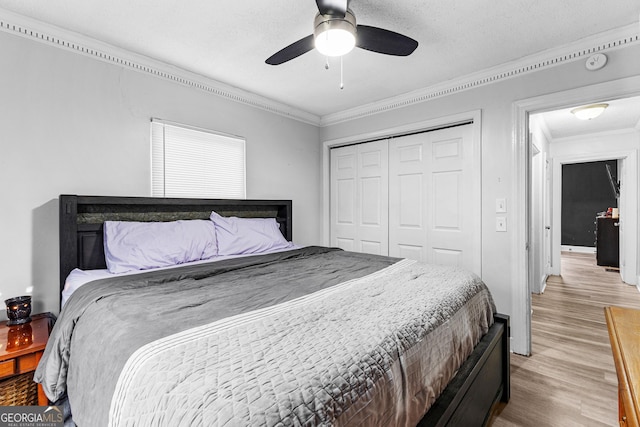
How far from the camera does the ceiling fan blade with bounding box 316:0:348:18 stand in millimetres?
1524

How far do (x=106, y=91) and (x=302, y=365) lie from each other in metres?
2.62

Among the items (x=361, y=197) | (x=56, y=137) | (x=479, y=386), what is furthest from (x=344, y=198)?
(x=56, y=137)

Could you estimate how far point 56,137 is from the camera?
7.14 feet

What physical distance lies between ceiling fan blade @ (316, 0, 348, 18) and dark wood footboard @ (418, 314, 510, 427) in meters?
1.88

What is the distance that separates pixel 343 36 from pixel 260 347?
5.29 feet

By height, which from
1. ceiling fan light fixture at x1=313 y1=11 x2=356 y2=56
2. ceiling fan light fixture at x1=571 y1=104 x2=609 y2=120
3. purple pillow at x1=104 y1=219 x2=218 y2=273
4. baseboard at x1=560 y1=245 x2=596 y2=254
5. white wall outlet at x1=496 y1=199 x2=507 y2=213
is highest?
ceiling fan light fixture at x1=571 y1=104 x2=609 y2=120

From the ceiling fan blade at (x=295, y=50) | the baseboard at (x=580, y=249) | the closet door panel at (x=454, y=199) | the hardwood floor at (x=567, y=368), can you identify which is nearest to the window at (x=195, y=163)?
the ceiling fan blade at (x=295, y=50)

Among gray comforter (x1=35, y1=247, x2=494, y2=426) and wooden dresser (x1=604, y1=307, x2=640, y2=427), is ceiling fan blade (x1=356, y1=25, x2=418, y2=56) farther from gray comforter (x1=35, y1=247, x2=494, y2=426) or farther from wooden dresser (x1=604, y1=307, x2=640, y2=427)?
wooden dresser (x1=604, y1=307, x2=640, y2=427)

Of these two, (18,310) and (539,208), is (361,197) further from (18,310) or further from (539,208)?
(18,310)

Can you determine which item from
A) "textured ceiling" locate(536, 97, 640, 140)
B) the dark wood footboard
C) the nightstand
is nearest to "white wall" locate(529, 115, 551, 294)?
"textured ceiling" locate(536, 97, 640, 140)

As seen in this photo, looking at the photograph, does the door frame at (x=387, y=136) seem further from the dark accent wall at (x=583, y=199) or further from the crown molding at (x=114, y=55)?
the dark accent wall at (x=583, y=199)

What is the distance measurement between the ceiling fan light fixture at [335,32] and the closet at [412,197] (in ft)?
6.09

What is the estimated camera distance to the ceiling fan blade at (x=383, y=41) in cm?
175

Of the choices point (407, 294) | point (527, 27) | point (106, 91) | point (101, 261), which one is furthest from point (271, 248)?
point (527, 27)
